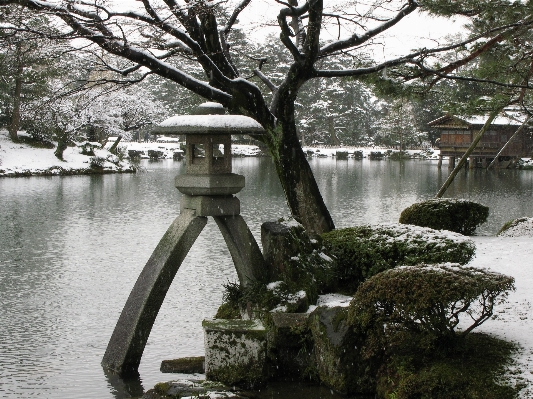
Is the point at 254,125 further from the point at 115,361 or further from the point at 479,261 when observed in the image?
the point at 479,261

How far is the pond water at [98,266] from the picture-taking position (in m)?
6.29

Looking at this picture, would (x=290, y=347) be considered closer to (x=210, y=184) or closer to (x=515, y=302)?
(x=210, y=184)

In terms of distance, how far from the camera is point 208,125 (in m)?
5.82

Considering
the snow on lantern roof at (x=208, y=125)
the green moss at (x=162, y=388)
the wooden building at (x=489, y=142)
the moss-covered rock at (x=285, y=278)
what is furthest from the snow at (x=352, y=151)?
the green moss at (x=162, y=388)

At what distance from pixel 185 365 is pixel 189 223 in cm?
142

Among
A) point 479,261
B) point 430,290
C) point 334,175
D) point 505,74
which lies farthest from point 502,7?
point 334,175

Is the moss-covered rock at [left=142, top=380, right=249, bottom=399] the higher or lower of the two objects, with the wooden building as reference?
lower

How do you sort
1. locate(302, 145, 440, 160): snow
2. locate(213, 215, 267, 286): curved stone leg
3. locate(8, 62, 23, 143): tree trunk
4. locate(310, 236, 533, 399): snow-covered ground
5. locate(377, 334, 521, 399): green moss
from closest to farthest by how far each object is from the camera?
locate(377, 334, 521, 399): green moss → locate(310, 236, 533, 399): snow-covered ground → locate(213, 215, 267, 286): curved stone leg → locate(8, 62, 23, 143): tree trunk → locate(302, 145, 440, 160): snow

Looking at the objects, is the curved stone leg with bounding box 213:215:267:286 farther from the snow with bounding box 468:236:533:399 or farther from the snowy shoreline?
the snowy shoreline

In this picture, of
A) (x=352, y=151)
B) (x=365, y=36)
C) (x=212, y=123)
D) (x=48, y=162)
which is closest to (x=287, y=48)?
(x=365, y=36)

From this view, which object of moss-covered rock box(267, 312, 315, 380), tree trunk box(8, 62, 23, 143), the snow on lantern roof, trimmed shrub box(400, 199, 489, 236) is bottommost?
moss-covered rock box(267, 312, 315, 380)

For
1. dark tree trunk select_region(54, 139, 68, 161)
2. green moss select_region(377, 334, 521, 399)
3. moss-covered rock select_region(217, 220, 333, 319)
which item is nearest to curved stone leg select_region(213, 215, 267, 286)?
moss-covered rock select_region(217, 220, 333, 319)

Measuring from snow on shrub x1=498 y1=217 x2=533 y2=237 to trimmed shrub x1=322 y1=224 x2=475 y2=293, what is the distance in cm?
500

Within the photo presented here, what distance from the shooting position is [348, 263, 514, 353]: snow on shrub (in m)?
4.34
